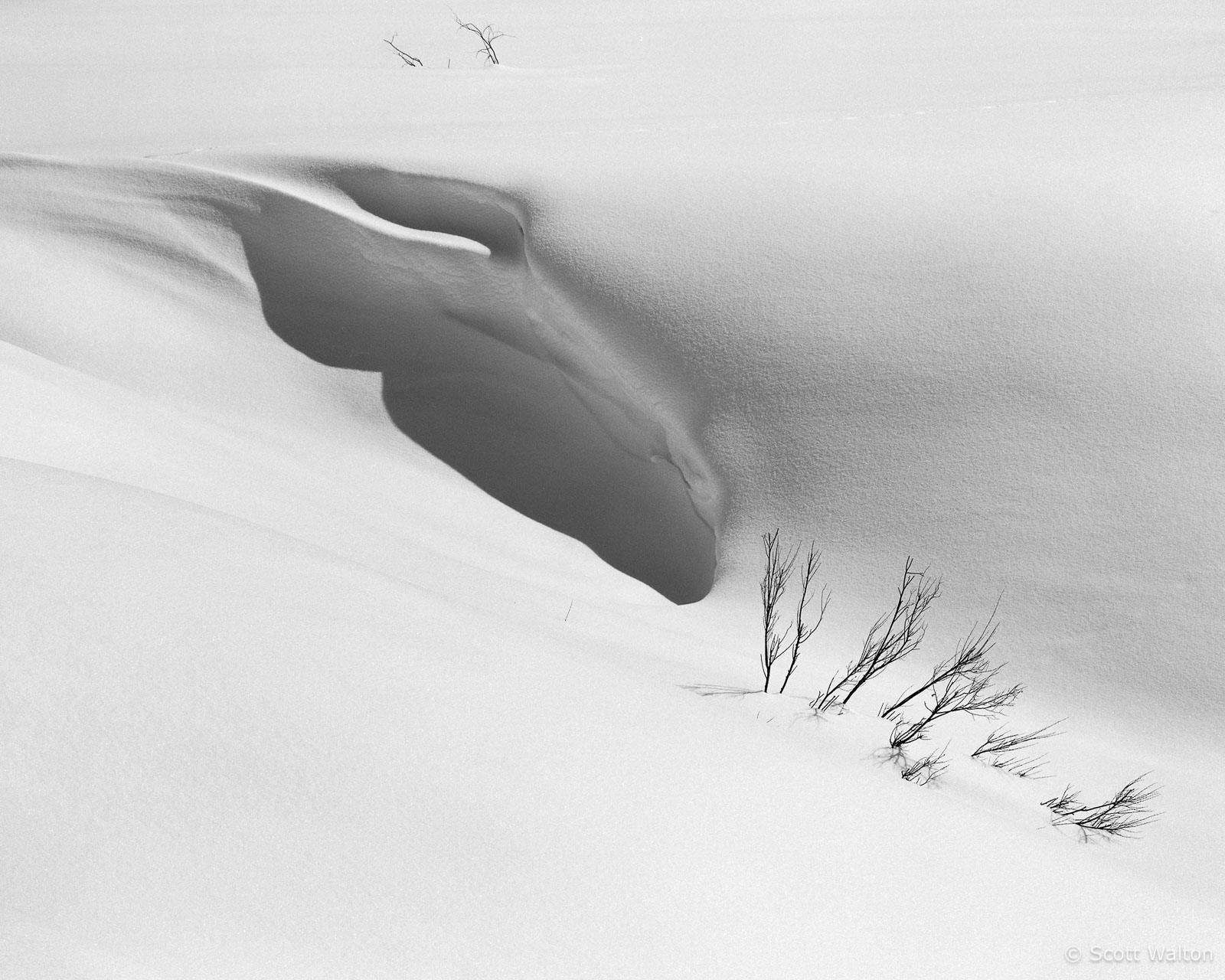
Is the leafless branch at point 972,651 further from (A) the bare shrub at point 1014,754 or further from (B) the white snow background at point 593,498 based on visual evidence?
(A) the bare shrub at point 1014,754

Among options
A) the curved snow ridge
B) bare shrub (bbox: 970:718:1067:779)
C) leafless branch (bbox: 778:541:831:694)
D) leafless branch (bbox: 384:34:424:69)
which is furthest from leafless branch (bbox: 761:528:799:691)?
leafless branch (bbox: 384:34:424:69)

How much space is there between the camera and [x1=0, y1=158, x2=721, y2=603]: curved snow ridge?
3.46 meters

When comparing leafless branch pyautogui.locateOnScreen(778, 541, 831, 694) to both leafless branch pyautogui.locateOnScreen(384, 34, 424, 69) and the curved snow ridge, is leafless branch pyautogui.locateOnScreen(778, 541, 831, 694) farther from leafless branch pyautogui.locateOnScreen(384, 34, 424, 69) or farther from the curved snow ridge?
leafless branch pyautogui.locateOnScreen(384, 34, 424, 69)

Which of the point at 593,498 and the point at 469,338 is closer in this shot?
the point at 593,498

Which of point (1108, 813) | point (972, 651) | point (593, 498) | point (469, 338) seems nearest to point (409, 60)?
point (469, 338)

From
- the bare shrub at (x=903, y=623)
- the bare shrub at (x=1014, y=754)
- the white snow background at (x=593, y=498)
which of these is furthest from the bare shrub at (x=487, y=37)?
the bare shrub at (x=1014, y=754)

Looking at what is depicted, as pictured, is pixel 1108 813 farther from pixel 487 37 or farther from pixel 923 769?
pixel 487 37

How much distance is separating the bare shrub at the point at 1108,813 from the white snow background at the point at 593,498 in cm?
6

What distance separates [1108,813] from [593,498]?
1830mm

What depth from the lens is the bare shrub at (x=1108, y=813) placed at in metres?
2.30

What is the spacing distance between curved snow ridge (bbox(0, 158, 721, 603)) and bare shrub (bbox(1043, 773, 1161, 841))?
4.22ft

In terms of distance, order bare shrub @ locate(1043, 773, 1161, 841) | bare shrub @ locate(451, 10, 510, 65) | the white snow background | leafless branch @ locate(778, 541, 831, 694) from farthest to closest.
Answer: bare shrub @ locate(451, 10, 510, 65), leafless branch @ locate(778, 541, 831, 694), bare shrub @ locate(1043, 773, 1161, 841), the white snow background

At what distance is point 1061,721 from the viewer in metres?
2.69

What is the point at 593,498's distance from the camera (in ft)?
11.6
